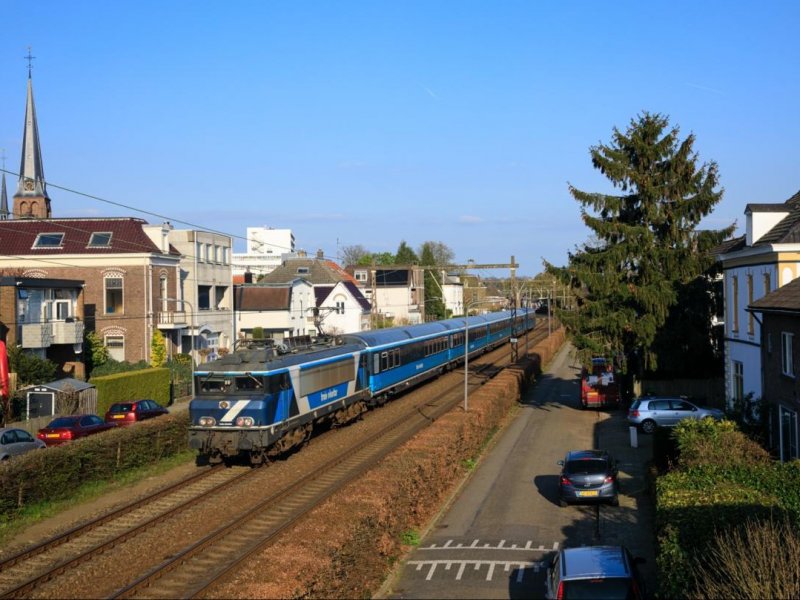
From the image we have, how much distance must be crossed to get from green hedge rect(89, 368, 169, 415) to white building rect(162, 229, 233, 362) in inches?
358

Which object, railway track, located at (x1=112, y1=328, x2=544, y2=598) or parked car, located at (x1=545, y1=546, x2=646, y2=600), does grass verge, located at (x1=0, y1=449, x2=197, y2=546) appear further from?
parked car, located at (x1=545, y1=546, x2=646, y2=600)

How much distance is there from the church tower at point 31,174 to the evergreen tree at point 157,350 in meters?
23.9

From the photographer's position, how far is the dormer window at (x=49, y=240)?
49.6 meters

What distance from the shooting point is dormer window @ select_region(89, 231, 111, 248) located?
49312 millimetres

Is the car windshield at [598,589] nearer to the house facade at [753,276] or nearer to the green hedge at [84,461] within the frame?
the green hedge at [84,461]

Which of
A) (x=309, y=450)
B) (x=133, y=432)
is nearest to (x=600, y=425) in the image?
(x=309, y=450)

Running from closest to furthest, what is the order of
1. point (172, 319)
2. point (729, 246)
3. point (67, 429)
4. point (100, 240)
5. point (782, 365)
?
point (782, 365) < point (67, 429) < point (729, 246) < point (100, 240) < point (172, 319)

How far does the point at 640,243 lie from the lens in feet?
115

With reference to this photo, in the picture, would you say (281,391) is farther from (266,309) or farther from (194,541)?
(266,309)

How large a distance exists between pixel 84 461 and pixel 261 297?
44996 millimetres

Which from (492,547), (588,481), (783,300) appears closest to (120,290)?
(588,481)

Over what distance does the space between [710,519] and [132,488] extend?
15.9 meters

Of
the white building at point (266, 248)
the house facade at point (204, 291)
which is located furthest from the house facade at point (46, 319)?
the white building at point (266, 248)

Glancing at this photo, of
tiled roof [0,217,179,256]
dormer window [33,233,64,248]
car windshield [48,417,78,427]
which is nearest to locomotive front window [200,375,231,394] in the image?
car windshield [48,417,78,427]
